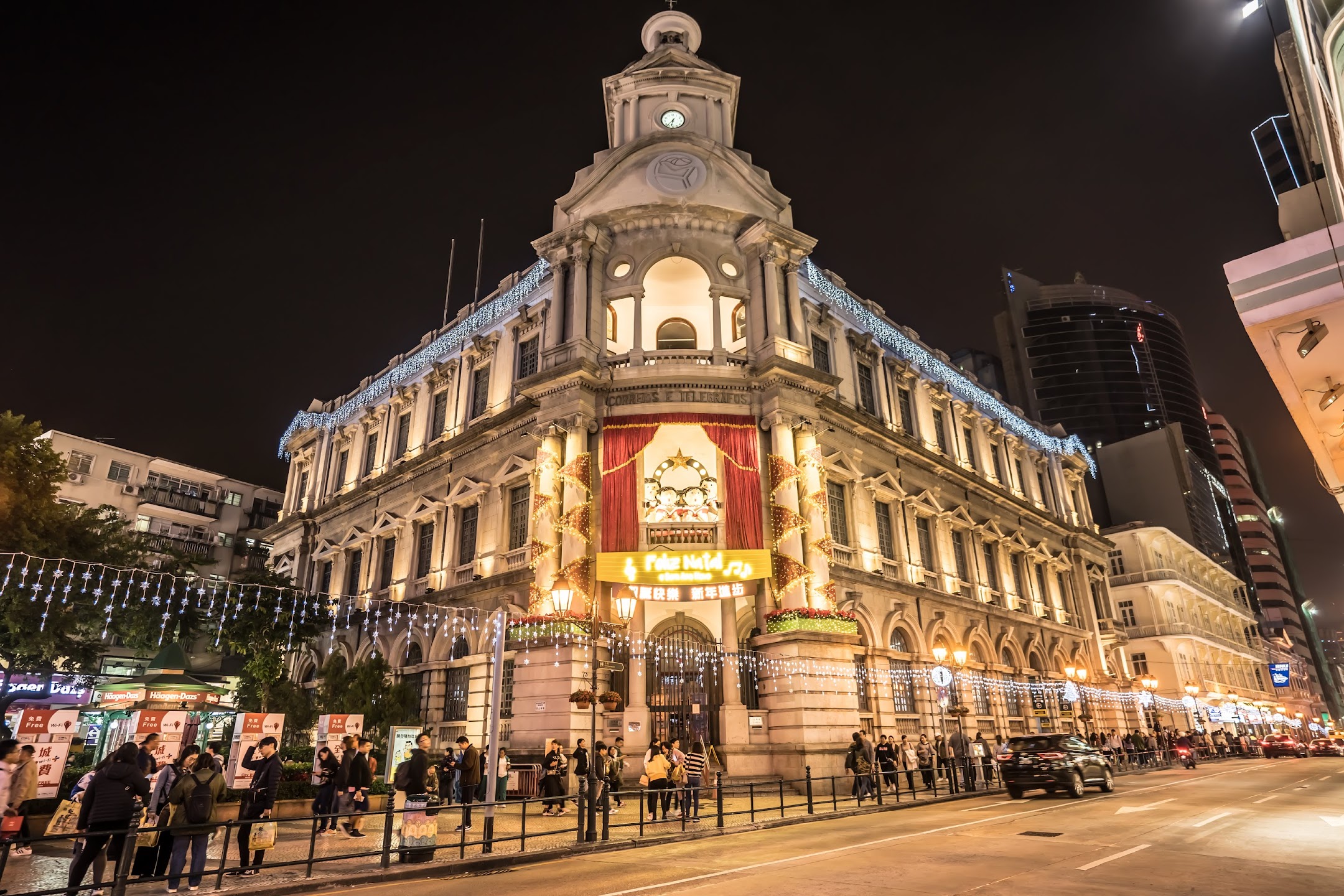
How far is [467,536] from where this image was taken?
Answer: 3036cm

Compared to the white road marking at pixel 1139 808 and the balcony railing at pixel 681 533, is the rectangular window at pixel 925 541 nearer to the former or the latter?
the balcony railing at pixel 681 533

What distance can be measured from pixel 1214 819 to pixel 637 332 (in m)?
20.2

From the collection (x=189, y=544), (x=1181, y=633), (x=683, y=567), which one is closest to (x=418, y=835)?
(x=683, y=567)

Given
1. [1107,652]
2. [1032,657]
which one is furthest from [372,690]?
[1107,652]

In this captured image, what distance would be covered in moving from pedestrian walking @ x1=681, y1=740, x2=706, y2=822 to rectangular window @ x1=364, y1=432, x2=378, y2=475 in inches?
1004

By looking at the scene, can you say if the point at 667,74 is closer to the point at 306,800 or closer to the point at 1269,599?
the point at 306,800

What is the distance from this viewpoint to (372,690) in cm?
2536

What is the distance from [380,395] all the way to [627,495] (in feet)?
65.5

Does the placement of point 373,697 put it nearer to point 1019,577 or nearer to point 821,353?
point 821,353

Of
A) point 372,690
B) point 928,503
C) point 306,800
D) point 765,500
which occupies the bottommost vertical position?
point 306,800

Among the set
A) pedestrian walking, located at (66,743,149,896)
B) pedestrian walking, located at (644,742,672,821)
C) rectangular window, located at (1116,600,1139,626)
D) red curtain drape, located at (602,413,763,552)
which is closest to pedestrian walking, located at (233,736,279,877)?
pedestrian walking, located at (66,743,149,896)

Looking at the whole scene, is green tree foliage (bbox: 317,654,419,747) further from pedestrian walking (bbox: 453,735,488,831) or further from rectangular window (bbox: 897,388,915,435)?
rectangular window (bbox: 897,388,915,435)

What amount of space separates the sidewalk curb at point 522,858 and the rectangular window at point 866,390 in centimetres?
1809

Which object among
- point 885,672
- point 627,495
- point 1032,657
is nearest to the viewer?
point 627,495
